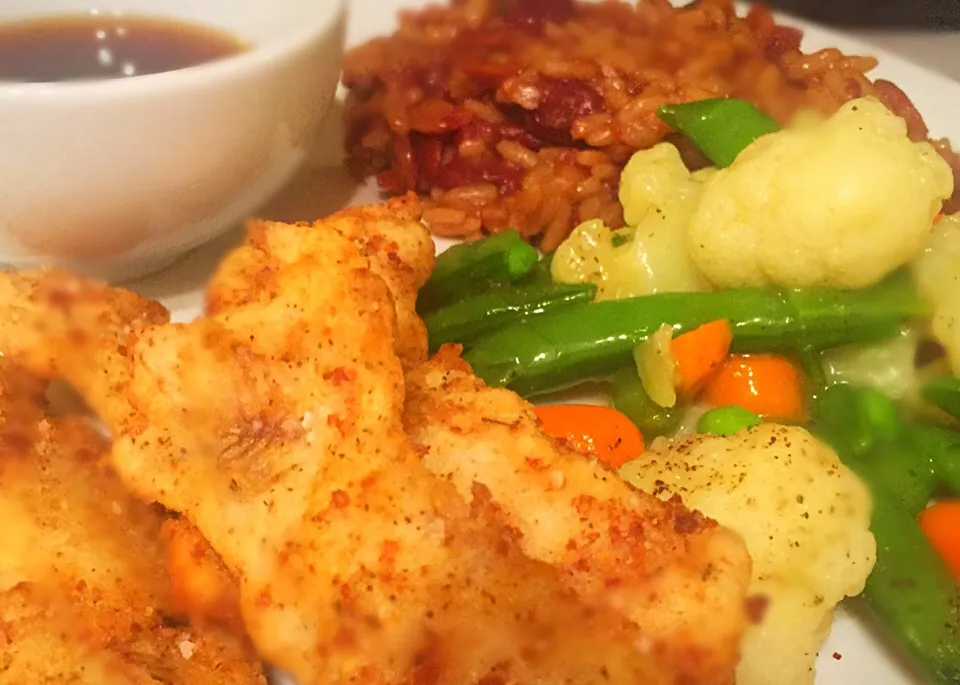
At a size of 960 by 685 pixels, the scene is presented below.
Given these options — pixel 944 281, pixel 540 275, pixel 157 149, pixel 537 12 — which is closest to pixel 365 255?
pixel 157 149

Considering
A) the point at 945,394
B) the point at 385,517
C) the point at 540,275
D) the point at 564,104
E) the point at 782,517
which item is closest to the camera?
the point at 385,517

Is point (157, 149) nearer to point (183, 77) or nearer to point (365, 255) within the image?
point (183, 77)

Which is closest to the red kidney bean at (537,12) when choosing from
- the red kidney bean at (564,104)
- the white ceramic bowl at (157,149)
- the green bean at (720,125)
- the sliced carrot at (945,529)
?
the red kidney bean at (564,104)

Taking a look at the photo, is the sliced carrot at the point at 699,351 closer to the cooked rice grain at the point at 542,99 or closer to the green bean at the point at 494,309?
the green bean at the point at 494,309

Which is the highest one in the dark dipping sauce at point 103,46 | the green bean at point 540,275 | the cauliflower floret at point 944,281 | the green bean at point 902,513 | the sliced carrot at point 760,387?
the cauliflower floret at point 944,281

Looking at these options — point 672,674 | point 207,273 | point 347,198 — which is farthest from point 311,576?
point 347,198

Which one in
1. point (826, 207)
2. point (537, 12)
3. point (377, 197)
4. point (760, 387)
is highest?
point (826, 207)
